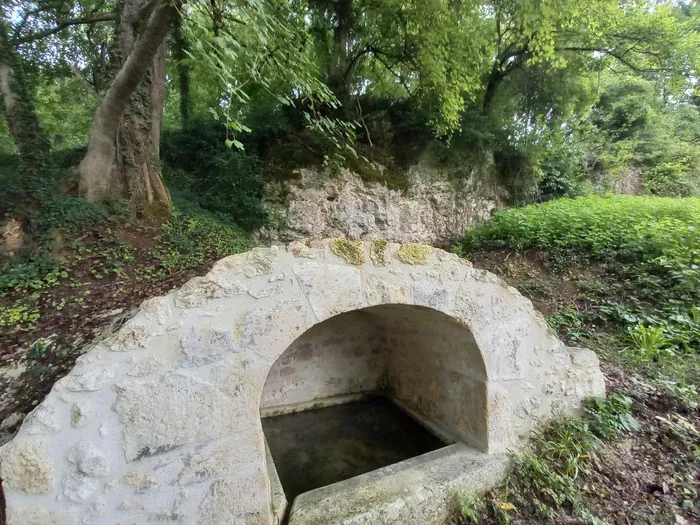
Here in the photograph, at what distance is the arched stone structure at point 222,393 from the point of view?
1422 mm

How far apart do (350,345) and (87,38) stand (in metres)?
9.50

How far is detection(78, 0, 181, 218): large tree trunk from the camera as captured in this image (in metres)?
4.57

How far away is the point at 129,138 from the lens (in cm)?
514

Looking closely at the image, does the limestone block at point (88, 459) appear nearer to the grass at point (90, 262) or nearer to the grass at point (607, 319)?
the grass at point (607, 319)

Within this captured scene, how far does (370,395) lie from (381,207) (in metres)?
4.49

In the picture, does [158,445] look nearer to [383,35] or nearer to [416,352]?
[416,352]

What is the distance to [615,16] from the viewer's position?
6379 mm

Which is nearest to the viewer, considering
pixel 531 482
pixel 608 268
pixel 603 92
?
pixel 531 482

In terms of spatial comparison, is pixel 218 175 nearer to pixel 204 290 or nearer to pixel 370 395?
A: pixel 370 395

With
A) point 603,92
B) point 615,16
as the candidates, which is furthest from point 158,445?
point 603,92

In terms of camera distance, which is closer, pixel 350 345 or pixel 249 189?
pixel 350 345

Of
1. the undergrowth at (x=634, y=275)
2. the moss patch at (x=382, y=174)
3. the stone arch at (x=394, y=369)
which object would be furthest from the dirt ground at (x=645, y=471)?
the moss patch at (x=382, y=174)

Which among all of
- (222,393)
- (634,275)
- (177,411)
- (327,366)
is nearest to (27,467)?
(177,411)

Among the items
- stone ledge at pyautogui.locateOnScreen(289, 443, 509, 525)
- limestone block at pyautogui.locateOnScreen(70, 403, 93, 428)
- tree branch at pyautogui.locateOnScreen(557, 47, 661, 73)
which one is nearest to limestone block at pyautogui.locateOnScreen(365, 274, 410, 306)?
stone ledge at pyautogui.locateOnScreen(289, 443, 509, 525)
